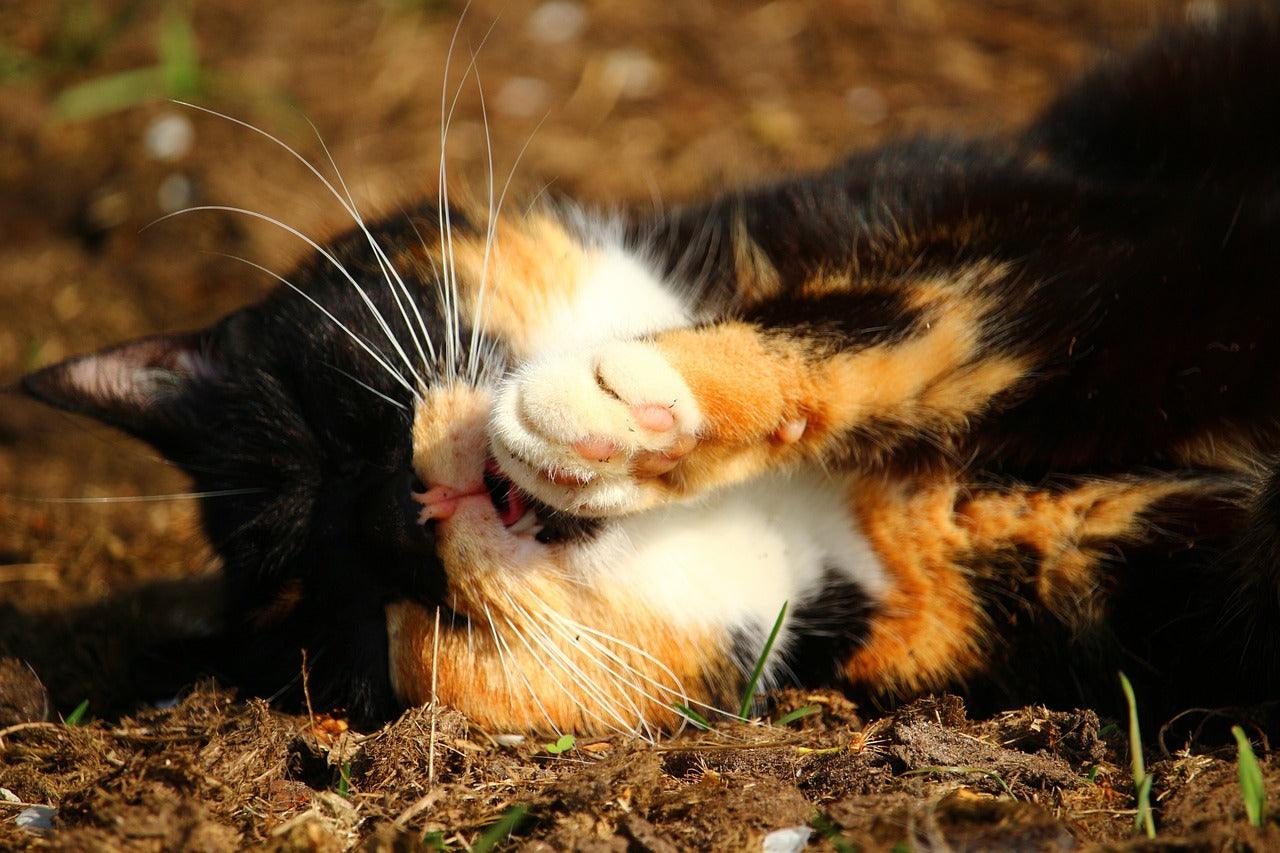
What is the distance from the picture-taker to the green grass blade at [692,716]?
191 cm

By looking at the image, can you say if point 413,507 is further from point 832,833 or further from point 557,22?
point 557,22

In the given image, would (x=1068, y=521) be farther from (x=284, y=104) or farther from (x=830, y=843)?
(x=284, y=104)

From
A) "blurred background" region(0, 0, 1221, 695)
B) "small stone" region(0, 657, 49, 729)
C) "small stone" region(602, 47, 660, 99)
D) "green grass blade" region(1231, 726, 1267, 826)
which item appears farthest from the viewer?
"small stone" region(602, 47, 660, 99)

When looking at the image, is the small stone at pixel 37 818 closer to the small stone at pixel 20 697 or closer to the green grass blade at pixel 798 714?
the small stone at pixel 20 697

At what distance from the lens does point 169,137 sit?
4137 mm

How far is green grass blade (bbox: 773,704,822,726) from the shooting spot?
1.94 metres

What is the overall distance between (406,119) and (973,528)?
2.98 m

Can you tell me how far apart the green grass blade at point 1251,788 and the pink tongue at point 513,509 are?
114 centimetres

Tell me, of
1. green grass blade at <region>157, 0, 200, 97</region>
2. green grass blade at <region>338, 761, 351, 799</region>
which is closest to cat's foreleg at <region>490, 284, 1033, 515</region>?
green grass blade at <region>338, 761, 351, 799</region>

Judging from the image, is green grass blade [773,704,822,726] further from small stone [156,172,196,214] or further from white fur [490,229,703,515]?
small stone [156,172,196,214]

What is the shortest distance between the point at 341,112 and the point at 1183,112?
2942mm

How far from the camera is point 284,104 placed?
4188 mm

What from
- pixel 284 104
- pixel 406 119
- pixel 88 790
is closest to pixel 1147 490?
pixel 88 790

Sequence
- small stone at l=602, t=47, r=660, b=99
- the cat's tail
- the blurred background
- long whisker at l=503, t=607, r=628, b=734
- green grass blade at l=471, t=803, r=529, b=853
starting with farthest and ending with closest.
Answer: small stone at l=602, t=47, r=660, b=99 < the blurred background < the cat's tail < long whisker at l=503, t=607, r=628, b=734 < green grass blade at l=471, t=803, r=529, b=853
